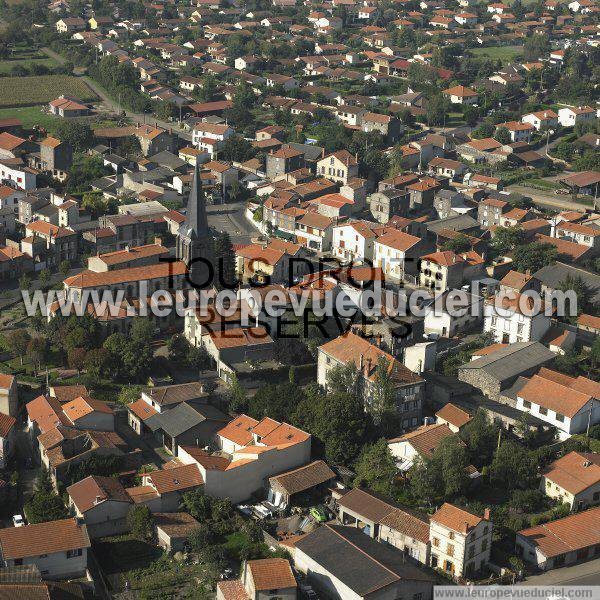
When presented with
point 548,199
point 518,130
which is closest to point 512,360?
point 548,199

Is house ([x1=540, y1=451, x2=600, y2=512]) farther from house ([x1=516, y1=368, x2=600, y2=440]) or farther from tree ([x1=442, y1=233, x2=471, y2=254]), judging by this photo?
tree ([x1=442, y1=233, x2=471, y2=254])

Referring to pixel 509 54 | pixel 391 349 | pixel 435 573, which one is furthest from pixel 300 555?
pixel 509 54

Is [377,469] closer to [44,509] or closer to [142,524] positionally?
[142,524]

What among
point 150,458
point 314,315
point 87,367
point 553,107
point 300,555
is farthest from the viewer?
point 553,107

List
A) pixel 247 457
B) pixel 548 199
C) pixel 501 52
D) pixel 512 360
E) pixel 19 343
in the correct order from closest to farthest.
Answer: pixel 247 457 < pixel 512 360 < pixel 19 343 < pixel 548 199 < pixel 501 52

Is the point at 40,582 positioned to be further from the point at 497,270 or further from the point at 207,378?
the point at 497,270

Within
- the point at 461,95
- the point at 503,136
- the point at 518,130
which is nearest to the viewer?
the point at 503,136

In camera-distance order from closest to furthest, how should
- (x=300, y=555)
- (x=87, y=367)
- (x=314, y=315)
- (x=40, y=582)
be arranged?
(x=40, y=582)
(x=300, y=555)
(x=87, y=367)
(x=314, y=315)
